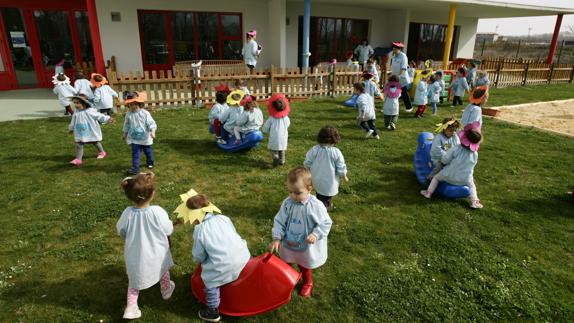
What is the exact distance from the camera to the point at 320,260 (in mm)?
3451

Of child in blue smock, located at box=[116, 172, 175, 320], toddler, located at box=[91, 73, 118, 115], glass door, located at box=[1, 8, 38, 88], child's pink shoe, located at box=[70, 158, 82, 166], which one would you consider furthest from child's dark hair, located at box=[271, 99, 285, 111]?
glass door, located at box=[1, 8, 38, 88]

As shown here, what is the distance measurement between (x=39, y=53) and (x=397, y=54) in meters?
13.2

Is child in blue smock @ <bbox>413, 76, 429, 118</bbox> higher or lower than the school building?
lower

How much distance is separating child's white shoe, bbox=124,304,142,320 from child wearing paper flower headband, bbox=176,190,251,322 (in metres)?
0.65

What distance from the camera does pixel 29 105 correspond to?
11406 millimetres

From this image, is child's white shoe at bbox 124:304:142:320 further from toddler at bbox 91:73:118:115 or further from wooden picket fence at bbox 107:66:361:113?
wooden picket fence at bbox 107:66:361:113

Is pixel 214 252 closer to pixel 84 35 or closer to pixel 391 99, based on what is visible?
pixel 391 99

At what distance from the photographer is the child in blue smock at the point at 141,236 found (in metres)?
3.08

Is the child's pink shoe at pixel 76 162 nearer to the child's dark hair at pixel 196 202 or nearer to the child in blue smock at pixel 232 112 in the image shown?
the child in blue smock at pixel 232 112

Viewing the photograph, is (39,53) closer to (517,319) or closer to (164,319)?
(164,319)

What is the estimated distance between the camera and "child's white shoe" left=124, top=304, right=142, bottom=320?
10.5 feet

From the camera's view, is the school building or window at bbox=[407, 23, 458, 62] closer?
the school building

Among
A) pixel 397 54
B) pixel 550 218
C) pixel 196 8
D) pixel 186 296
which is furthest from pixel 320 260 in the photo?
pixel 196 8

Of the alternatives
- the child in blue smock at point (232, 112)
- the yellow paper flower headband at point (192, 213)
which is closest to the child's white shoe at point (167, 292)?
the yellow paper flower headband at point (192, 213)
